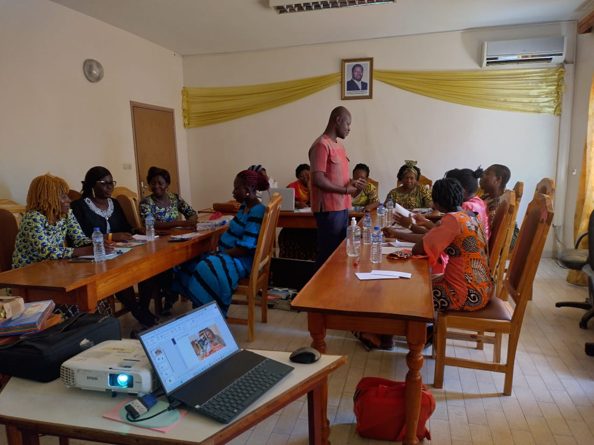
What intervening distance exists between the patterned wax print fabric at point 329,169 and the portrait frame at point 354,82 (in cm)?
275

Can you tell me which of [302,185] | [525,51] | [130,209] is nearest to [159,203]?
[130,209]

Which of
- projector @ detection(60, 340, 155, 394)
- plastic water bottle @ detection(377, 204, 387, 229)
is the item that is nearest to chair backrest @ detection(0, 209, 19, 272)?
projector @ detection(60, 340, 155, 394)

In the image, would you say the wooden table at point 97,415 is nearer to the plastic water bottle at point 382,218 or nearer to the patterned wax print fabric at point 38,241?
the patterned wax print fabric at point 38,241

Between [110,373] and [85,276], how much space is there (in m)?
1.14

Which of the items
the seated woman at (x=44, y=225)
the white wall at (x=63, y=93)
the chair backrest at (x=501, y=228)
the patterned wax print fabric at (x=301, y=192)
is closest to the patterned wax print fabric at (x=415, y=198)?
the patterned wax print fabric at (x=301, y=192)

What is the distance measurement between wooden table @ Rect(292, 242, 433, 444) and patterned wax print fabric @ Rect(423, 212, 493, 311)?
282 millimetres

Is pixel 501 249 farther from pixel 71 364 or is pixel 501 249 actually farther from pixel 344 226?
pixel 71 364

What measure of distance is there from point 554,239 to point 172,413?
5.35 m

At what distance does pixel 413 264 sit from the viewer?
7.00 feet

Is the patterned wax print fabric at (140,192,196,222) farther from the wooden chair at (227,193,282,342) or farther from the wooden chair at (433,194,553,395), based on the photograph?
the wooden chair at (433,194,553,395)

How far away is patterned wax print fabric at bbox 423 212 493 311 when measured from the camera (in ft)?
6.55

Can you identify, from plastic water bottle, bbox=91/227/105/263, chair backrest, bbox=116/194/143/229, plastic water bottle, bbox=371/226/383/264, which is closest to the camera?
plastic water bottle, bbox=371/226/383/264

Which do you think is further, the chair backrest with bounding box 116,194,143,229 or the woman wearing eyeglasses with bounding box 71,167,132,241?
Answer: the chair backrest with bounding box 116,194,143,229

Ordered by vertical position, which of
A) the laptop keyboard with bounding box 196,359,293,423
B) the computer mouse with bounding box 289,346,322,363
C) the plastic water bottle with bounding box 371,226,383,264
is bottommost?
the laptop keyboard with bounding box 196,359,293,423
